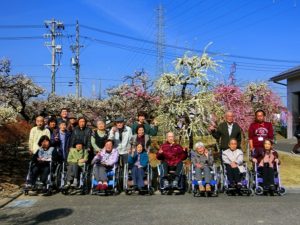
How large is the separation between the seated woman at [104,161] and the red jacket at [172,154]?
99cm

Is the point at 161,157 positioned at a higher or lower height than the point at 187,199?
higher

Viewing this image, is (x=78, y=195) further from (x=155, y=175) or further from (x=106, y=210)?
(x=155, y=175)

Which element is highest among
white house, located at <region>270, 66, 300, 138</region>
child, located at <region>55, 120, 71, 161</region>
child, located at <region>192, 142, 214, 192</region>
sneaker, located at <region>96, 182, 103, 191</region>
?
white house, located at <region>270, 66, 300, 138</region>

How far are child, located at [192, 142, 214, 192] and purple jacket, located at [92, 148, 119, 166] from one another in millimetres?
1695

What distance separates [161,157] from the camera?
1020 centimetres

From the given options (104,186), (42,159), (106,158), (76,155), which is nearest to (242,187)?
(104,186)

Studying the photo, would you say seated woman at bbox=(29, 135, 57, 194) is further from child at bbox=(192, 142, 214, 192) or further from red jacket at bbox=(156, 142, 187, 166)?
child at bbox=(192, 142, 214, 192)

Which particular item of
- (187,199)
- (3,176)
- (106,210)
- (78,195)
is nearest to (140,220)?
(106,210)

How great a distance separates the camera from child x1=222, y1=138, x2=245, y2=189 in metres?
9.64

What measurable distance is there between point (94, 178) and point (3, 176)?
3430 millimetres

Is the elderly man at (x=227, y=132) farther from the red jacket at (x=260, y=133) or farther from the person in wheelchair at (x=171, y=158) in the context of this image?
the person in wheelchair at (x=171, y=158)

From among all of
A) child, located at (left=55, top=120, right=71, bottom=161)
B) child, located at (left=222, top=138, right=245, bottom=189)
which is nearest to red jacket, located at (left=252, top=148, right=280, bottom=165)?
child, located at (left=222, top=138, right=245, bottom=189)

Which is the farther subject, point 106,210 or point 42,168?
point 42,168

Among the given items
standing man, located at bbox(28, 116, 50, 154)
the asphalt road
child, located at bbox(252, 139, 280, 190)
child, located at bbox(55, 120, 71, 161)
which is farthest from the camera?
child, located at bbox(55, 120, 71, 161)
